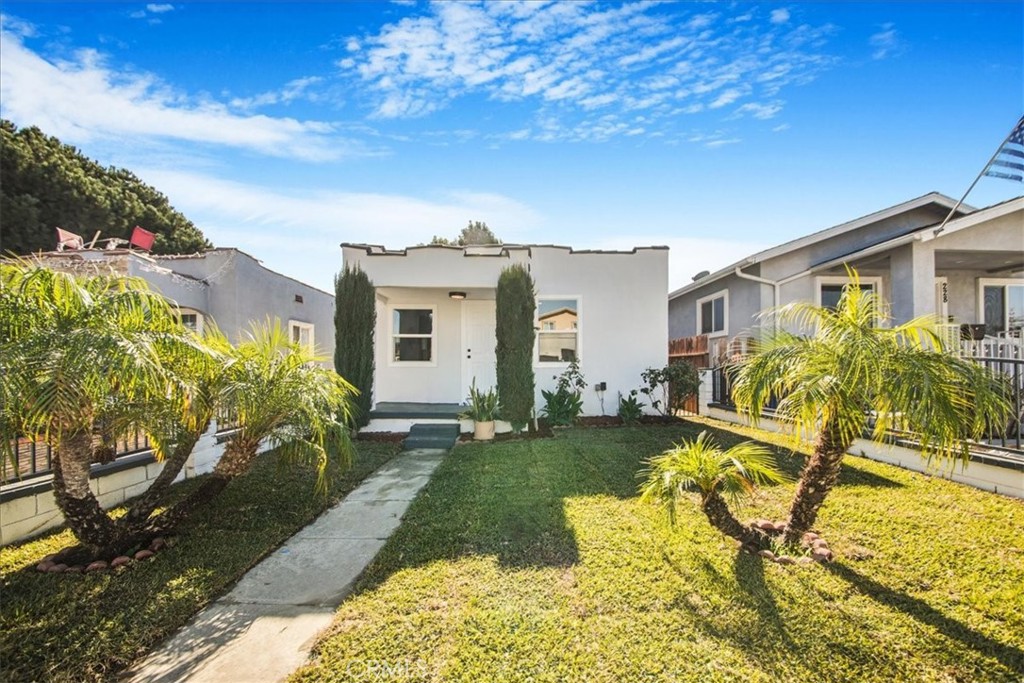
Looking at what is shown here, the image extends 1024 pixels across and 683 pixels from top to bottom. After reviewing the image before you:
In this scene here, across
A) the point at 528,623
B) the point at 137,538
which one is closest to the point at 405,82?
the point at 137,538

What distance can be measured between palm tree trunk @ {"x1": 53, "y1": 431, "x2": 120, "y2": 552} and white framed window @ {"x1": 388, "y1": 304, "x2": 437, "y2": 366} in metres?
8.33

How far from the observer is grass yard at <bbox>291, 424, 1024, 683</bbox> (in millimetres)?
2559

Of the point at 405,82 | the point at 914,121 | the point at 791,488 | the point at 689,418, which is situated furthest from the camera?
the point at 689,418

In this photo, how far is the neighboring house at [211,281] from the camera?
31.7 feet

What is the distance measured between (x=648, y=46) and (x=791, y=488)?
684cm

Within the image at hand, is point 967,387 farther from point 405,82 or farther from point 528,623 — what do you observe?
point 405,82

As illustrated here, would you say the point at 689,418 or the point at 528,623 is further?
the point at 689,418

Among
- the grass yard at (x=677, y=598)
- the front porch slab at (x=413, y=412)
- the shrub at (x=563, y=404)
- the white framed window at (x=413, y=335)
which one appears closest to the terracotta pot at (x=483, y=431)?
the front porch slab at (x=413, y=412)

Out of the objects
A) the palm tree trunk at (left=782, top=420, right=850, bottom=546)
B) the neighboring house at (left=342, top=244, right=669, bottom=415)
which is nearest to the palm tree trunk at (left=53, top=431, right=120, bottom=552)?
the palm tree trunk at (left=782, top=420, right=850, bottom=546)

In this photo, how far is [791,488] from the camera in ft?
18.7

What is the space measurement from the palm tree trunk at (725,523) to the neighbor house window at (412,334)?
924 centimetres

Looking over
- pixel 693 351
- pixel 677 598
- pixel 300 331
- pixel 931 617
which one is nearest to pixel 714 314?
pixel 693 351

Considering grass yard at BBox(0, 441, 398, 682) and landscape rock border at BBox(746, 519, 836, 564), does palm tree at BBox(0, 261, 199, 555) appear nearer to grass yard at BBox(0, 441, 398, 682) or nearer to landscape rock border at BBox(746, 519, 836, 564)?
grass yard at BBox(0, 441, 398, 682)

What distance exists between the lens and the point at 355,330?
31.7 feet
